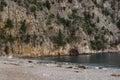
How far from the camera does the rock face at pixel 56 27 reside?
119625 millimetres

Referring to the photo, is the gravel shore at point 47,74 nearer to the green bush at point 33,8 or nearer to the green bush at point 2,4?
the green bush at point 2,4

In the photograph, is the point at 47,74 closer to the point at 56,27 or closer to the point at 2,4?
the point at 2,4

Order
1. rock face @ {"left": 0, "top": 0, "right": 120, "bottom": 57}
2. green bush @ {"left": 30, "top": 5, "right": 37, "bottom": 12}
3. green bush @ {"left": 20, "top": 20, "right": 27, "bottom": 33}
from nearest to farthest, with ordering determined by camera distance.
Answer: rock face @ {"left": 0, "top": 0, "right": 120, "bottom": 57}, green bush @ {"left": 20, "top": 20, "right": 27, "bottom": 33}, green bush @ {"left": 30, "top": 5, "right": 37, "bottom": 12}

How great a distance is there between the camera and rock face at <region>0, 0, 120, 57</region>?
392 ft

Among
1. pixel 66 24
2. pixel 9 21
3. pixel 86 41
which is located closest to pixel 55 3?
pixel 66 24

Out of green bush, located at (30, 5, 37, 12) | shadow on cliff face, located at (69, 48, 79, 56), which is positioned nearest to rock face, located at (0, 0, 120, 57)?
green bush, located at (30, 5, 37, 12)

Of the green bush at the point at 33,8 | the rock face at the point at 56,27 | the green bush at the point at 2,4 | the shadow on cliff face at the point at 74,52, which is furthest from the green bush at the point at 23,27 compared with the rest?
the shadow on cliff face at the point at 74,52

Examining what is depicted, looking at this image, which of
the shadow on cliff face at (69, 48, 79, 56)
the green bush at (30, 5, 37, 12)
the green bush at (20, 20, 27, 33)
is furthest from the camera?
the shadow on cliff face at (69, 48, 79, 56)

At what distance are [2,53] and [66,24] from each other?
4070 centimetres

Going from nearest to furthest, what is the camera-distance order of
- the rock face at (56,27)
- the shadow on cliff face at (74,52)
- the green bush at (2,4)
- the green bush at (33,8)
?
the rock face at (56,27), the green bush at (2,4), the green bush at (33,8), the shadow on cliff face at (74,52)

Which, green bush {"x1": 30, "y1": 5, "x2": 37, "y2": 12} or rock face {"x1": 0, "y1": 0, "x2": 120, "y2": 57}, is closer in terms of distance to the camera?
rock face {"x1": 0, "y1": 0, "x2": 120, "y2": 57}

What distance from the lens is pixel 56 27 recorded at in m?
A: 137

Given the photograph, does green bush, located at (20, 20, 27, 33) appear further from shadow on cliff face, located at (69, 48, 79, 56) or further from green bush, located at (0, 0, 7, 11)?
shadow on cliff face, located at (69, 48, 79, 56)

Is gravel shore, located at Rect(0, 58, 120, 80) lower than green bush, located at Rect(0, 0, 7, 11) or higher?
lower
